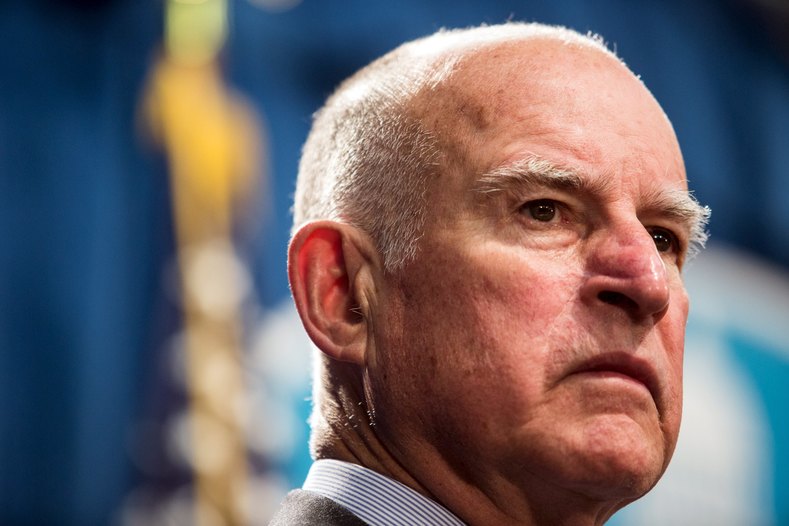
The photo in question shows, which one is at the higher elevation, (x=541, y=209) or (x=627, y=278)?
(x=541, y=209)

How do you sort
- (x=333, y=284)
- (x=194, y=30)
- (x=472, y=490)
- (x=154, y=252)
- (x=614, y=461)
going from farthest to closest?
(x=194, y=30)
(x=154, y=252)
(x=333, y=284)
(x=472, y=490)
(x=614, y=461)

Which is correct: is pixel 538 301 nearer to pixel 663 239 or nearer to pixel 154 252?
pixel 663 239

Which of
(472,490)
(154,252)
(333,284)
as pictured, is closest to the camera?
(472,490)

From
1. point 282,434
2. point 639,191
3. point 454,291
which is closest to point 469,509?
point 454,291

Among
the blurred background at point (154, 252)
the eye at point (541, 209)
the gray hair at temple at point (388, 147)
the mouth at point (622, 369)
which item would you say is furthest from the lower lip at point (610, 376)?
the blurred background at point (154, 252)

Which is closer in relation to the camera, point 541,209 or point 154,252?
point 541,209

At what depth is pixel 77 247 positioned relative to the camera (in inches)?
162

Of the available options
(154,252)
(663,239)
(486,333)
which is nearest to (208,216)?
(154,252)

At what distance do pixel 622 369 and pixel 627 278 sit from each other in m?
0.18

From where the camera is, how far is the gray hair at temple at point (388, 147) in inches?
84.7

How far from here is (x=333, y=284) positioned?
2219 mm

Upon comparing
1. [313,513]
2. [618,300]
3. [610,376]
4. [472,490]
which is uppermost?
[618,300]

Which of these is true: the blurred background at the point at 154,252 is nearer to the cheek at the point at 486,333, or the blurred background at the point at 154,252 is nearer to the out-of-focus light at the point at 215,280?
the out-of-focus light at the point at 215,280

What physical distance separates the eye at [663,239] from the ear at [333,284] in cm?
63
